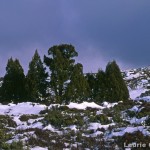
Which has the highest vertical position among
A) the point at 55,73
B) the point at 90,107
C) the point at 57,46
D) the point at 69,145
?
the point at 57,46

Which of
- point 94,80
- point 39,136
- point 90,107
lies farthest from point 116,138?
point 94,80

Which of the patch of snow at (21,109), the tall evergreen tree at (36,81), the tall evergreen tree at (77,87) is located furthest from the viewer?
the tall evergreen tree at (36,81)

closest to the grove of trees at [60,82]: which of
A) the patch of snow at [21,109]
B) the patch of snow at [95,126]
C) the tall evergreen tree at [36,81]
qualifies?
the tall evergreen tree at [36,81]

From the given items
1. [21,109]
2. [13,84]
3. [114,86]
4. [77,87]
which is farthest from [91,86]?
[21,109]

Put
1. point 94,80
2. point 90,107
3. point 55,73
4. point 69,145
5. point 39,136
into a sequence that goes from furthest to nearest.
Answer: point 94,80
point 55,73
point 90,107
point 39,136
point 69,145

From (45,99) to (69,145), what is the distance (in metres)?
27.9

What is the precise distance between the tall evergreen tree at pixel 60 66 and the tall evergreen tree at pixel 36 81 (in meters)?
1.24

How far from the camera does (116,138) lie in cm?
1938

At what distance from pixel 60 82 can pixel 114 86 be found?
7628mm

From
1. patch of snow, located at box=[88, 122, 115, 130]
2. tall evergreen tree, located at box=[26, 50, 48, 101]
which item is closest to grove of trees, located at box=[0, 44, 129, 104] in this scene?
tall evergreen tree, located at box=[26, 50, 48, 101]

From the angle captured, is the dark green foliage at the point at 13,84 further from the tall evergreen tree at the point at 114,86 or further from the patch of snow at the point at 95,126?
the patch of snow at the point at 95,126

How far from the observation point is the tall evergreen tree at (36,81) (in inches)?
1802

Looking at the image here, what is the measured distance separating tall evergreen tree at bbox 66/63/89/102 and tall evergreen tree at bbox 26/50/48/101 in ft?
13.4

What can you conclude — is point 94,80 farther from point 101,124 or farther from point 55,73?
point 101,124
